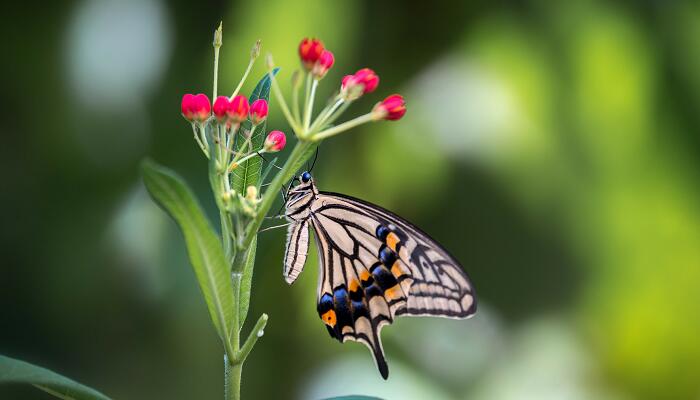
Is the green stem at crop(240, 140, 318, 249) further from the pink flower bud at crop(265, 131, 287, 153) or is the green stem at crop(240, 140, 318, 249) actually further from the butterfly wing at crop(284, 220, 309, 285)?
the butterfly wing at crop(284, 220, 309, 285)

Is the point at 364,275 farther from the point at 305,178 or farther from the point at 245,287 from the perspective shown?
the point at 245,287

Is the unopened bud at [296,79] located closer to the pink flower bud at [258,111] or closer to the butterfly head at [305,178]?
the pink flower bud at [258,111]

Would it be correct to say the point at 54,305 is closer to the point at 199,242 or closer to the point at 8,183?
the point at 8,183

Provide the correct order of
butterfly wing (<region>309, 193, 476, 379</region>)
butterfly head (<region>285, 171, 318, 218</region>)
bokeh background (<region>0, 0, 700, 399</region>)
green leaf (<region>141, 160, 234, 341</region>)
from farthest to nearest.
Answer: bokeh background (<region>0, 0, 700, 399</region>) < butterfly head (<region>285, 171, 318, 218</region>) < butterfly wing (<region>309, 193, 476, 379</region>) < green leaf (<region>141, 160, 234, 341</region>)

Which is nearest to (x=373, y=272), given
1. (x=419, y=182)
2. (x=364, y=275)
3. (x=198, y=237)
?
(x=364, y=275)

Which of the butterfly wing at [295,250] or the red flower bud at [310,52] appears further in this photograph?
the butterfly wing at [295,250]

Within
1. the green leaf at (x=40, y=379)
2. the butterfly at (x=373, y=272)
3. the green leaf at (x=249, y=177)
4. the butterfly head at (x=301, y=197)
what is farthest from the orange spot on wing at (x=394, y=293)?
the green leaf at (x=40, y=379)

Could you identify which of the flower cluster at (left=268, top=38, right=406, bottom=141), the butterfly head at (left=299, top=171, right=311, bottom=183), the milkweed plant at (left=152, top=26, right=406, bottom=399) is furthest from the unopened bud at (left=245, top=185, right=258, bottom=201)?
the butterfly head at (left=299, top=171, right=311, bottom=183)
